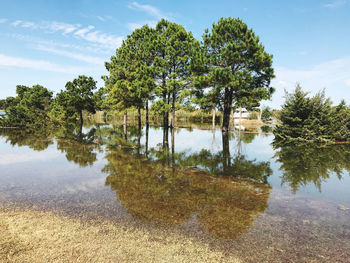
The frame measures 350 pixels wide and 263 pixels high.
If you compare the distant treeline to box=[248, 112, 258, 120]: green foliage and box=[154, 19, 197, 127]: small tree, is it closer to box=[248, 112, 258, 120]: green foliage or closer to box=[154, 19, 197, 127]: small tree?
box=[154, 19, 197, 127]: small tree

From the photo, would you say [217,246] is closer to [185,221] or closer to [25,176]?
[185,221]

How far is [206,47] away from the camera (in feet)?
76.4

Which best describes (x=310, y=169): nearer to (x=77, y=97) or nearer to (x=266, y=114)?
(x=77, y=97)

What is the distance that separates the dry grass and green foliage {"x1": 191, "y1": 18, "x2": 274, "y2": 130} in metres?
19.4

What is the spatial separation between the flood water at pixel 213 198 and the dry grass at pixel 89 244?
0.29 m

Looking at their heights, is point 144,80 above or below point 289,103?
above

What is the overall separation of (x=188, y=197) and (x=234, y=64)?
66.5ft

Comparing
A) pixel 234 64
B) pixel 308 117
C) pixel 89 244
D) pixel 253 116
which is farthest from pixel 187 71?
pixel 253 116

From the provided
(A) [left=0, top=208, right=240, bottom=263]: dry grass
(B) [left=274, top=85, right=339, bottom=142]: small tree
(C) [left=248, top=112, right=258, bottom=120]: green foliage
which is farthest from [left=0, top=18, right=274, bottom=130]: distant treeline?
(C) [left=248, top=112, right=258, bottom=120]: green foliage

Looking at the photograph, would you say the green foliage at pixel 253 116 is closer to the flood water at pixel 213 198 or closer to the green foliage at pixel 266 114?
the green foliage at pixel 266 114

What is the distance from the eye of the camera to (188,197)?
536 cm

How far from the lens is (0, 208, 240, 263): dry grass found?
2949mm

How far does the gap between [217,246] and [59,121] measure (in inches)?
1518

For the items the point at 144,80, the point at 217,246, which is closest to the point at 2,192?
the point at 217,246
